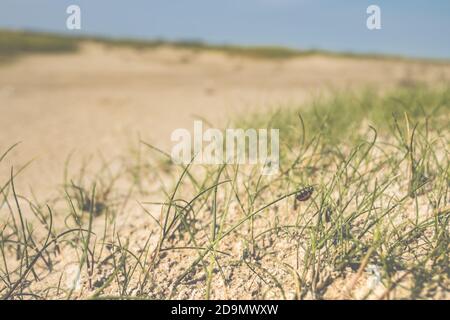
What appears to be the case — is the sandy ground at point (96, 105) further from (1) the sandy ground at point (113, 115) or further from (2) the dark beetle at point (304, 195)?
(2) the dark beetle at point (304, 195)

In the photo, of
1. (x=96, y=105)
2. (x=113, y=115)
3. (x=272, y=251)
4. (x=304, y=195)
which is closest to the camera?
(x=272, y=251)

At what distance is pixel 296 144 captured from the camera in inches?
63.7

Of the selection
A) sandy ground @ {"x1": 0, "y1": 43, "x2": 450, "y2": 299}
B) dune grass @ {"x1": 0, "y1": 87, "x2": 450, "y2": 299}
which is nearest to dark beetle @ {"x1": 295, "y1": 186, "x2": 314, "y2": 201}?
dune grass @ {"x1": 0, "y1": 87, "x2": 450, "y2": 299}

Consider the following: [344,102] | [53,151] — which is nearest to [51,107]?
[53,151]

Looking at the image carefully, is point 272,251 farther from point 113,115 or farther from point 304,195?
point 113,115

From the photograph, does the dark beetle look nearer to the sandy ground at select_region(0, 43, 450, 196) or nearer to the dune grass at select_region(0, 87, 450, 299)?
the dune grass at select_region(0, 87, 450, 299)
